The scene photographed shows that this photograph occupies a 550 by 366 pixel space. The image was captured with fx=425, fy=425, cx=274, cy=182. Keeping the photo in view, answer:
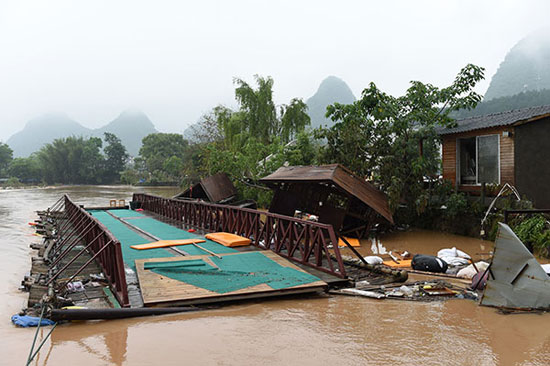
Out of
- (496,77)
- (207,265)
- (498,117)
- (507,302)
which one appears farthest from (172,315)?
(496,77)

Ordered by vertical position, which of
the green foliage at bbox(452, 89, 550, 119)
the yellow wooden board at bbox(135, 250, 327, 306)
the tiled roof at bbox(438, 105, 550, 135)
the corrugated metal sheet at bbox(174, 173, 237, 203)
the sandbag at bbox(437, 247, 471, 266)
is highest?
the green foliage at bbox(452, 89, 550, 119)

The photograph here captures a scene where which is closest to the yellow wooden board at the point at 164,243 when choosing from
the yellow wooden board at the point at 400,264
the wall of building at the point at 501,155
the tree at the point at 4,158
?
the yellow wooden board at the point at 400,264

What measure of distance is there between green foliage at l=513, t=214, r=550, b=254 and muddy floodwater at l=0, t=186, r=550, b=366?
6013mm

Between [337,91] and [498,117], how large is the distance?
16936 cm

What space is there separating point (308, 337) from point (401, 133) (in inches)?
514

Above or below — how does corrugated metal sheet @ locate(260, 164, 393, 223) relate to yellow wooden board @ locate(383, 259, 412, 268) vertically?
above

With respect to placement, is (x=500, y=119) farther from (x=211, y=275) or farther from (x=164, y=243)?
(x=211, y=275)

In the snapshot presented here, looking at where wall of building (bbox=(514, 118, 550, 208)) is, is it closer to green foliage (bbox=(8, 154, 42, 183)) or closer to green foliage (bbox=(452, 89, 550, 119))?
green foliage (bbox=(452, 89, 550, 119))

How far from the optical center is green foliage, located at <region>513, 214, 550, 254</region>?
11414 mm

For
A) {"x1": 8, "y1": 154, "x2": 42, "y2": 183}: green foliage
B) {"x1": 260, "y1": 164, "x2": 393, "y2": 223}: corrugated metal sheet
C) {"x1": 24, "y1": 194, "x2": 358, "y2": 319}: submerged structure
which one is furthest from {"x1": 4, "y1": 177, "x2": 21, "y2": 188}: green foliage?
{"x1": 260, "y1": 164, "x2": 393, "y2": 223}: corrugated metal sheet

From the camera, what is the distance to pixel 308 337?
17.9 feet

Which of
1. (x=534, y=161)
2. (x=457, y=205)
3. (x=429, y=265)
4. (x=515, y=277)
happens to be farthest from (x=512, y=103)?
(x=515, y=277)

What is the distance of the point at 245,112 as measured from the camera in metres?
29.2

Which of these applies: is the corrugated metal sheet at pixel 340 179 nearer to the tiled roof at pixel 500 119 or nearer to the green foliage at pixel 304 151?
the tiled roof at pixel 500 119
